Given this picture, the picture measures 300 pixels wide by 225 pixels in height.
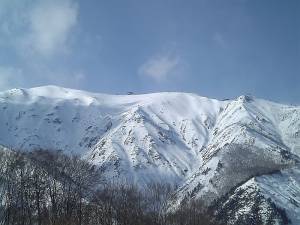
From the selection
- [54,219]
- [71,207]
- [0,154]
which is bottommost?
[54,219]

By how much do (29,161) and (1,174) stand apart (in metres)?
35.9

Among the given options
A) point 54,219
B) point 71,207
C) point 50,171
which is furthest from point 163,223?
point 54,219

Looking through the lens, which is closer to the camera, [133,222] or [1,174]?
[1,174]

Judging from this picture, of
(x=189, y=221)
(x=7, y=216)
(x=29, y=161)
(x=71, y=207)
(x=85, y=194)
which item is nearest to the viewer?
(x=7, y=216)

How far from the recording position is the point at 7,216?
3787 inches

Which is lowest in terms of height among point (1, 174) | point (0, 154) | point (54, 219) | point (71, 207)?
point (54, 219)

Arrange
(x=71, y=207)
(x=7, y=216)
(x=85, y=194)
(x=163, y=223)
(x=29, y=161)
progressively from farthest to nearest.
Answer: (x=85, y=194), (x=163, y=223), (x=29, y=161), (x=71, y=207), (x=7, y=216)

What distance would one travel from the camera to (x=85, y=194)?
602 ft

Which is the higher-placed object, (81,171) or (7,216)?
(81,171)

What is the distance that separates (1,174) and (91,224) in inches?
936

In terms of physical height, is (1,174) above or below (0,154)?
below

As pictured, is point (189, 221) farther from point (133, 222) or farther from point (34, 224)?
point (34, 224)

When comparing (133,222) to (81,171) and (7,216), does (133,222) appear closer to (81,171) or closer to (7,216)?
(81,171)

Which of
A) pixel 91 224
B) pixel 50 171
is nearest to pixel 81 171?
pixel 50 171
